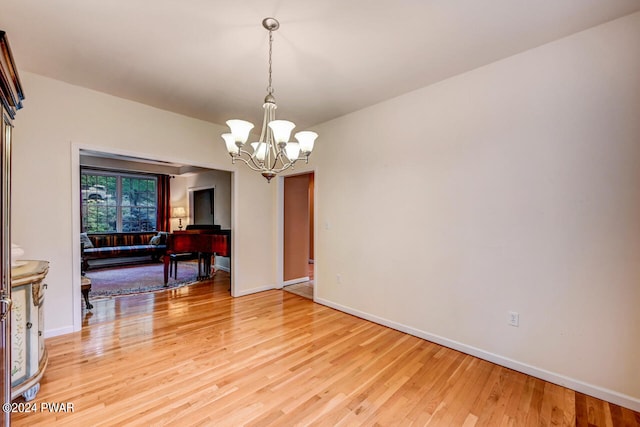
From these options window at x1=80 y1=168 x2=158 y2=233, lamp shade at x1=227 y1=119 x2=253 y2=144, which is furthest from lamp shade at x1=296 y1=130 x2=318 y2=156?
window at x1=80 y1=168 x2=158 y2=233

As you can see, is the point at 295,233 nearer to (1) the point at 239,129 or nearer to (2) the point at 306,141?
(2) the point at 306,141

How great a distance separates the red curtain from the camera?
7781 mm

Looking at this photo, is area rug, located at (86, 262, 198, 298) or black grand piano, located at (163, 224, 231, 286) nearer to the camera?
area rug, located at (86, 262, 198, 298)

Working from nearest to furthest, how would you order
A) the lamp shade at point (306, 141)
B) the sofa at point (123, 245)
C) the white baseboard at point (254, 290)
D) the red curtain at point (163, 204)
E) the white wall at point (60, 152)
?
1. the lamp shade at point (306, 141)
2. the white wall at point (60, 152)
3. the white baseboard at point (254, 290)
4. the sofa at point (123, 245)
5. the red curtain at point (163, 204)

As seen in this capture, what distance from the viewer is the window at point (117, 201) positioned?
688cm

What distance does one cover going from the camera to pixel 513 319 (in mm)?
2342

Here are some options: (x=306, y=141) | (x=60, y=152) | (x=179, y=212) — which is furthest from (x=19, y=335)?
(x=179, y=212)

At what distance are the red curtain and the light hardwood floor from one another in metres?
5.04

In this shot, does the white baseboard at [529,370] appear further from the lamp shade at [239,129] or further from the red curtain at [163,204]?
the red curtain at [163,204]

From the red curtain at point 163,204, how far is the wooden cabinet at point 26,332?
6139mm

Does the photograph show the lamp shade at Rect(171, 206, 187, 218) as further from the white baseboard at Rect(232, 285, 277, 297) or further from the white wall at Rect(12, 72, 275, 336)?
the white wall at Rect(12, 72, 275, 336)

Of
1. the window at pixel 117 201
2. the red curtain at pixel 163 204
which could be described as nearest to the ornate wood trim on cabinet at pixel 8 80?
the window at pixel 117 201

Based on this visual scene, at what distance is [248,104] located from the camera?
3.38 meters

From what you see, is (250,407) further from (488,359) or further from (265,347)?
(488,359)
